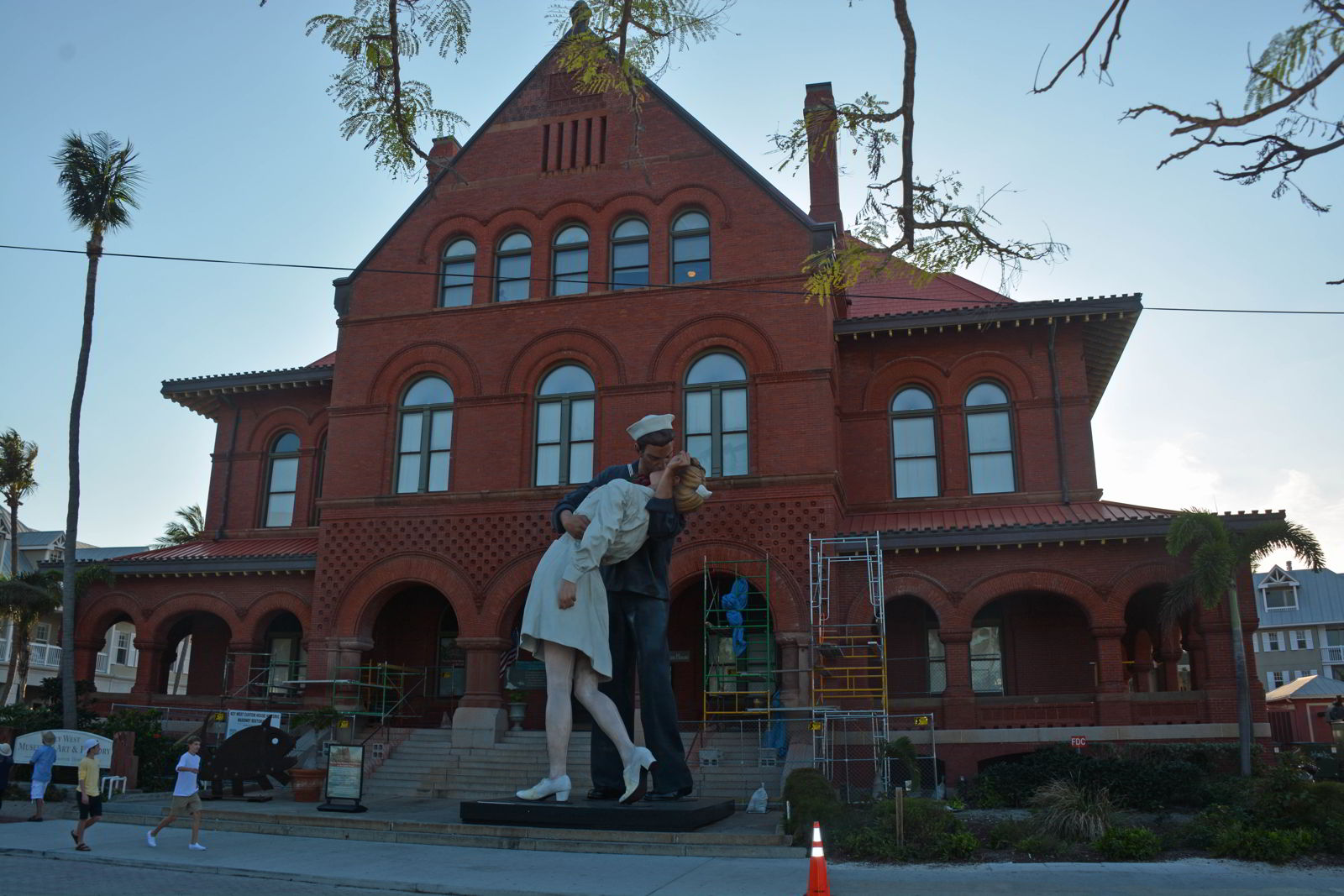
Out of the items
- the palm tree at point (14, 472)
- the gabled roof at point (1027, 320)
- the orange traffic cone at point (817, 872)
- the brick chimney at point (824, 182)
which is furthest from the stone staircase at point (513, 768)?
the palm tree at point (14, 472)

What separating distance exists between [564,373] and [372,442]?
14.9 ft

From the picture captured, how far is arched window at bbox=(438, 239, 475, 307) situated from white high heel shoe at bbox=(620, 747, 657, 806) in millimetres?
14670

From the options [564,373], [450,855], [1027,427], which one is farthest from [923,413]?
[450,855]

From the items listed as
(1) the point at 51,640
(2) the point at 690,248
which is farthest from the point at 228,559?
(1) the point at 51,640

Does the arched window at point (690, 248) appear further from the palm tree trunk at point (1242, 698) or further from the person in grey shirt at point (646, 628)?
the palm tree trunk at point (1242, 698)

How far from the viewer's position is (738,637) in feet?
68.9

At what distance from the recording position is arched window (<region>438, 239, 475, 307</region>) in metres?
25.0

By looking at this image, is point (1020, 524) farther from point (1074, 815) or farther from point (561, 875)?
point (561, 875)

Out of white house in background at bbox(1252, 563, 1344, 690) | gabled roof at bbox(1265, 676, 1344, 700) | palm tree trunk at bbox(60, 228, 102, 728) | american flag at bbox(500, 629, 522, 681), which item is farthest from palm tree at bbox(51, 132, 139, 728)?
white house in background at bbox(1252, 563, 1344, 690)

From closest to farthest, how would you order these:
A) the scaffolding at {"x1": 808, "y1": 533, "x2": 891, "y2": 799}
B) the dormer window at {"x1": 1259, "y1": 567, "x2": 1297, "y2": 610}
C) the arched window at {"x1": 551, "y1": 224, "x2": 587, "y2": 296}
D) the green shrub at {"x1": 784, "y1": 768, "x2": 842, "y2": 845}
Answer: the green shrub at {"x1": 784, "y1": 768, "x2": 842, "y2": 845} → the scaffolding at {"x1": 808, "y1": 533, "x2": 891, "y2": 799} → the arched window at {"x1": 551, "y1": 224, "x2": 587, "y2": 296} → the dormer window at {"x1": 1259, "y1": 567, "x2": 1297, "y2": 610}

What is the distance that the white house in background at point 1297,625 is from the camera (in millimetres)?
62375

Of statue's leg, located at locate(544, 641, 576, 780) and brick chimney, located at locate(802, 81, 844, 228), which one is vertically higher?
brick chimney, located at locate(802, 81, 844, 228)

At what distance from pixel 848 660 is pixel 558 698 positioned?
377 inches

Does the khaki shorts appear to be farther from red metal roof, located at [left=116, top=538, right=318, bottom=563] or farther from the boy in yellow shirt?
red metal roof, located at [left=116, top=538, right=318, bottom=563]
